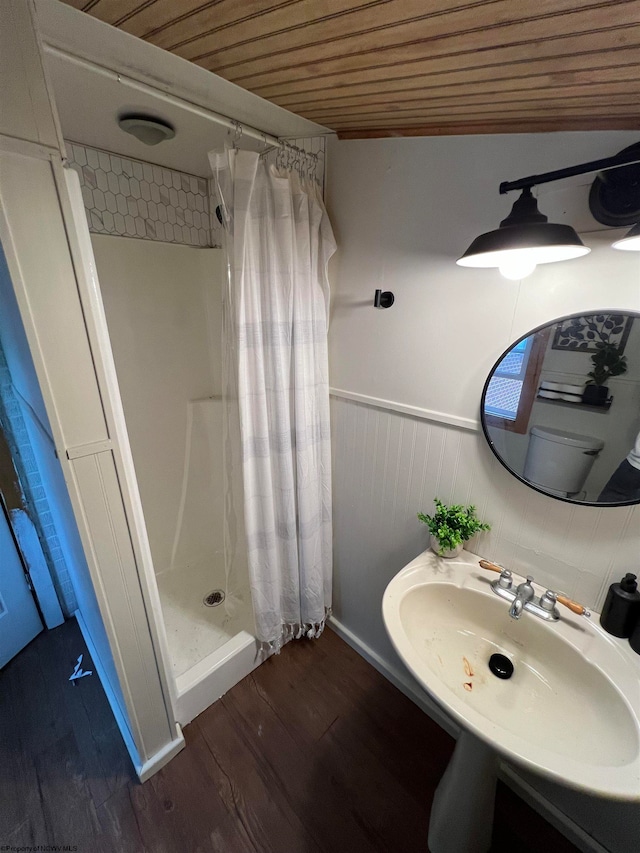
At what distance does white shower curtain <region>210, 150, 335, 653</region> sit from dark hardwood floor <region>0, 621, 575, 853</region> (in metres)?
0.32

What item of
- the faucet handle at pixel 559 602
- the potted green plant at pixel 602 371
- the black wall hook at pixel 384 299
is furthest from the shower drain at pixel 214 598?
the potted green plant at pixel 602 371

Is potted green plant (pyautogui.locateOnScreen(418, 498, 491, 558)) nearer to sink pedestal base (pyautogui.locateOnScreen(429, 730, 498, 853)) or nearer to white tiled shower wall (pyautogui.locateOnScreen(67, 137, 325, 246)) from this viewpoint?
sink pedestal base (pyautogui.locateOnScreen(429, 730, 498, 853))

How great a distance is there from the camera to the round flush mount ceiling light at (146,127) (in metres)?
1.06

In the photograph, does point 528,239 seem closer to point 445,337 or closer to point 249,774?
point 445,337

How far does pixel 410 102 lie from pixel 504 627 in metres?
1.40

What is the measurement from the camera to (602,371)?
837 millimetres

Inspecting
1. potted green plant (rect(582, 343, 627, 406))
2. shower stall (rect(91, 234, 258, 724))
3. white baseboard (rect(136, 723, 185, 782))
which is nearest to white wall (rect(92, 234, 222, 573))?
shower stall (rect(91, 234, 258, 724))

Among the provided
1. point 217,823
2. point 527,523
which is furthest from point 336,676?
point 527,523

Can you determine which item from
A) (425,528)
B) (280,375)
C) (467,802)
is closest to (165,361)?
(280,375)

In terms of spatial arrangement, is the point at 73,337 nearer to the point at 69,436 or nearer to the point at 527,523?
the point at 69,436

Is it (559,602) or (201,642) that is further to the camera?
(201,642)

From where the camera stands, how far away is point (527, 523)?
1030 millimetres

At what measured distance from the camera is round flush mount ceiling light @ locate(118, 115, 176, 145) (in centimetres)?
106

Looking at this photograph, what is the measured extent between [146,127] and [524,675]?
1.98 meters
